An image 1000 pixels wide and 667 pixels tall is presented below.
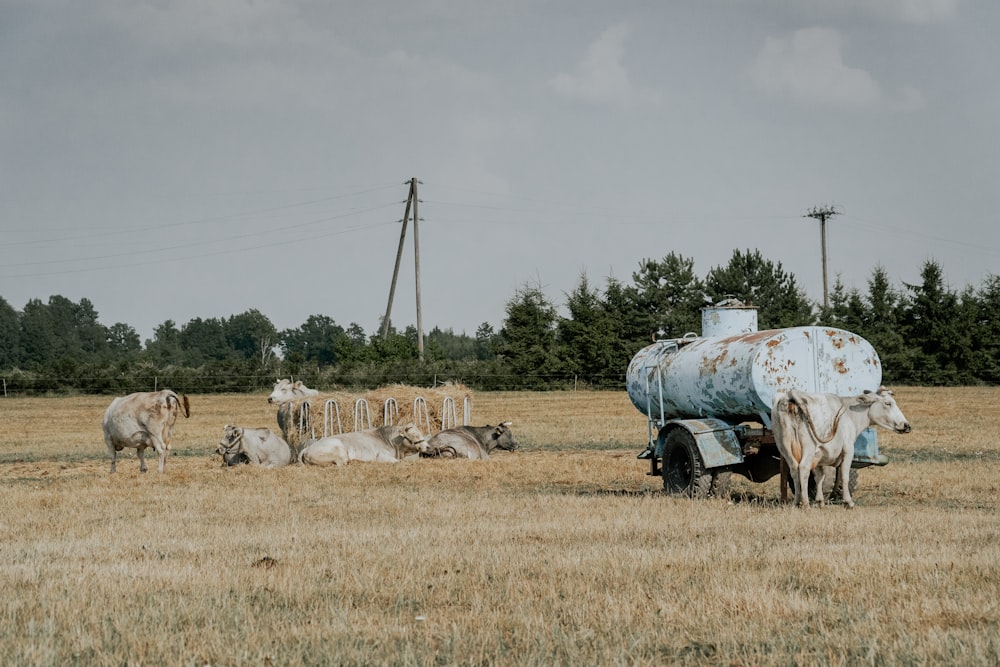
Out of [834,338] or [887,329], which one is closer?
[834,338]

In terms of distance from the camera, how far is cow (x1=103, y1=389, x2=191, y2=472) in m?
18.5

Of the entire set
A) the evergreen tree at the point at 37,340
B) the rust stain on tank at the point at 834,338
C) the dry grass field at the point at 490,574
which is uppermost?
the evergreen tree at the point at 37,340

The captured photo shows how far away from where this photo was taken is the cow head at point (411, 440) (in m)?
20.5

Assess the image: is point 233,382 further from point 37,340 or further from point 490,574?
point 37,340

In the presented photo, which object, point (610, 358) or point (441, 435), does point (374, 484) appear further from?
point (610, 358)

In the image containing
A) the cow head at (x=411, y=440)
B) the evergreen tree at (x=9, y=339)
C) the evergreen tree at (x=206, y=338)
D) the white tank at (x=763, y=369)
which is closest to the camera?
the white tank at (x=763, y=369)

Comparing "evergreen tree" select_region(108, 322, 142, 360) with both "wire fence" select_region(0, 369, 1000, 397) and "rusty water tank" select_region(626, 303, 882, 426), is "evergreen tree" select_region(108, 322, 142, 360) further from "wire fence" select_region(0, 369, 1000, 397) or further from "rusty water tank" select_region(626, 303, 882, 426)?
"rusty water tank" select_region(626, 303, 882, 426)

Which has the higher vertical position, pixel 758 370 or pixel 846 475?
pixel 758 370

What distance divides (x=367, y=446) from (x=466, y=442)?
219cm

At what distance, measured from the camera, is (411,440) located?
20516 mm

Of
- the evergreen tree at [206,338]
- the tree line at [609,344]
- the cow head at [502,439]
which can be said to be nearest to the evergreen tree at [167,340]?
the evergreen tree at [206,338]

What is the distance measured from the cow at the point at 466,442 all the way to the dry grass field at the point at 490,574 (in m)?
4.52

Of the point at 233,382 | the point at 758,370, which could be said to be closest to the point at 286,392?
the point at 758,370

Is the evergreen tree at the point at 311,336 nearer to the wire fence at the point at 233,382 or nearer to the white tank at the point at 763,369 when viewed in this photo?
the wire fence at the point at 233,382
